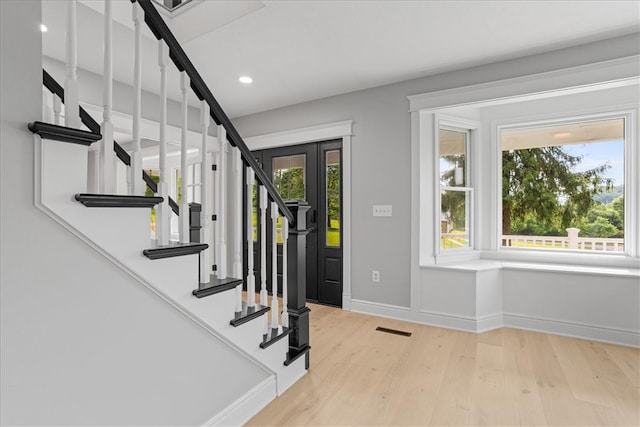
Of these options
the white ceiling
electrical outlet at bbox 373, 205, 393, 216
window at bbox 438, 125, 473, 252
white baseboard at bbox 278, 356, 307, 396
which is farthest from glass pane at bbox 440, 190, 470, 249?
white baseboard at bbox 278, 356, 307, 396

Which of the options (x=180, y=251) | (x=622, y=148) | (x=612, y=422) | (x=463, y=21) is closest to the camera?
(x=180, y=251)

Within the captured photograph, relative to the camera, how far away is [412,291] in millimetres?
A: 3188

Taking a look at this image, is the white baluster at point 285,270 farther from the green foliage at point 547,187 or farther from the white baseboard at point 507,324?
the green foliage at point 547,187

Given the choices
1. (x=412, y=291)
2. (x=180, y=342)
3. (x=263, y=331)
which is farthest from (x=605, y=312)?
(x=180, y=342)

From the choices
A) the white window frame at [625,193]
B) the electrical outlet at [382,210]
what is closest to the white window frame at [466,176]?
the white window frame at [625,193]

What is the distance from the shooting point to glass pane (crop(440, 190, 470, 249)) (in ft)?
11.3

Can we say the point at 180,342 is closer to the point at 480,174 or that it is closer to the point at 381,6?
the point at 381,6

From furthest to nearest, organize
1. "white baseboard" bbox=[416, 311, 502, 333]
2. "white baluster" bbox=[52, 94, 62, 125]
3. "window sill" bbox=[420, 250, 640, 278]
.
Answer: "white baseboard" bbox=[416, 311, 502, 333], "window sill" bbox=[420, 250, 640, 278], "white baluster" bbox=[52, 94, 62, 125]

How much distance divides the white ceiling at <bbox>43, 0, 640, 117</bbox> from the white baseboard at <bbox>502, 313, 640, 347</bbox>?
7.80 ft

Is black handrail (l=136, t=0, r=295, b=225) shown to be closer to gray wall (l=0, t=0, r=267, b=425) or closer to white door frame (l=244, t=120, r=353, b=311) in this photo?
gray wall (l=0, t=0, r=267, b=425)

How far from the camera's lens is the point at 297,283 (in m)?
2.09

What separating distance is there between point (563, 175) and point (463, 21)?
82.4 inches

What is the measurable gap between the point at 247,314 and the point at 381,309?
6.75ft

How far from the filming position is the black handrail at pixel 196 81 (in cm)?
125
